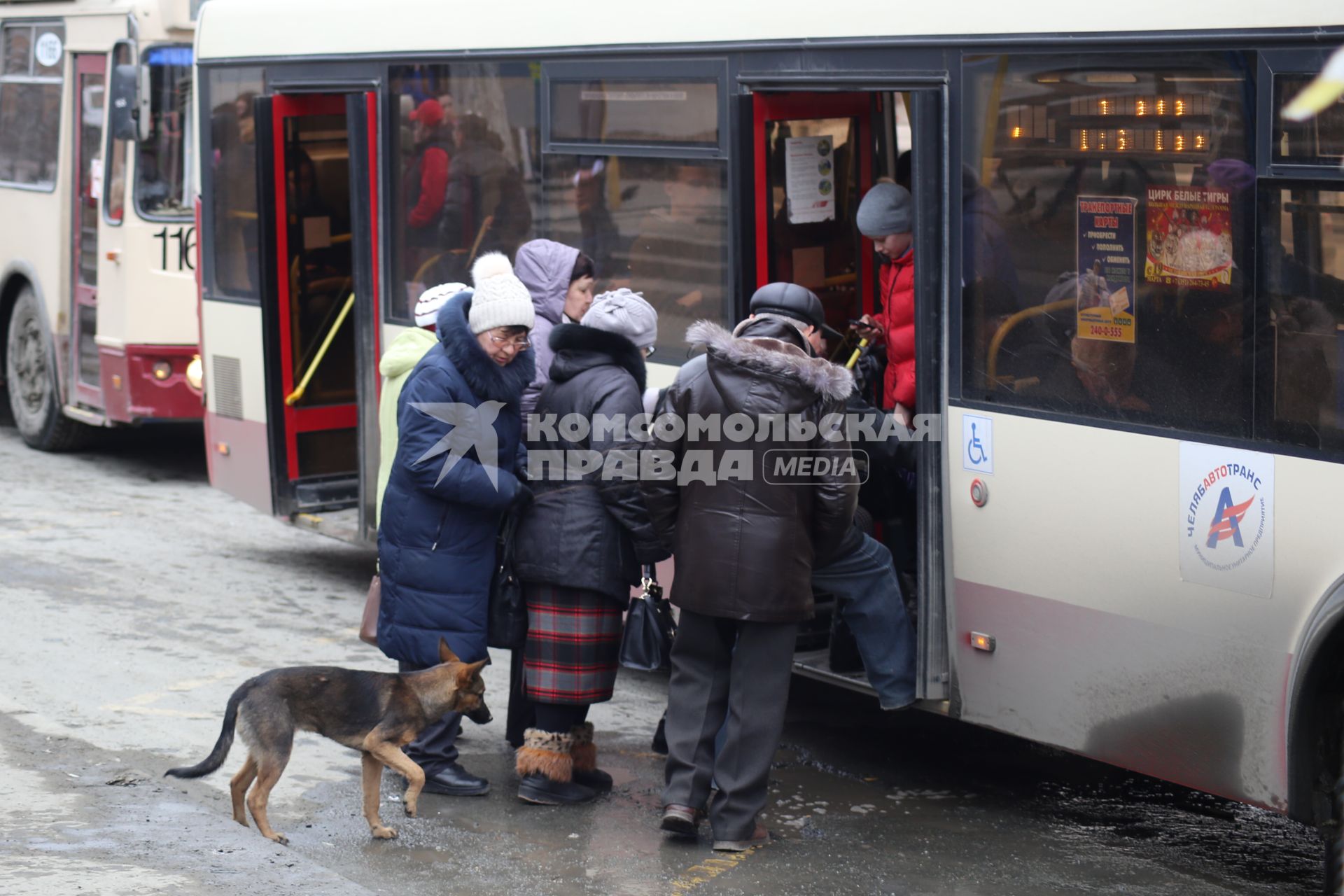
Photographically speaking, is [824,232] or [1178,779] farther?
[824,232]

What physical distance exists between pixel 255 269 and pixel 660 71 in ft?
11.0

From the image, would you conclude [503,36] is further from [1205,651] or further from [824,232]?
[1205,651]

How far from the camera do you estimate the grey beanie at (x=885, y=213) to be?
599cm

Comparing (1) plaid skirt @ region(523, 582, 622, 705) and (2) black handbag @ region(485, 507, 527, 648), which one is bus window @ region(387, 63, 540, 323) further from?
(1) plaid skirt @ region(523, 582, 622, 705)

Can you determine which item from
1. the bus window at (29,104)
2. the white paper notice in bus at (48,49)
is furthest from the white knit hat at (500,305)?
the white paper notice in bus at (48,49)

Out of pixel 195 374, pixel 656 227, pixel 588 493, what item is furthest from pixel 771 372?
pixel 195 374

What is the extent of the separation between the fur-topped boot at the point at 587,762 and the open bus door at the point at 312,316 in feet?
8.41

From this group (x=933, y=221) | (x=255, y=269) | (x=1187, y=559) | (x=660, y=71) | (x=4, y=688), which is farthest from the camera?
(x=255, y=269)

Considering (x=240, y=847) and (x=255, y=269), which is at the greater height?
(x=255, y=269)

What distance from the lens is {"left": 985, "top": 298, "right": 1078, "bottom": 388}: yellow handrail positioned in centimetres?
509

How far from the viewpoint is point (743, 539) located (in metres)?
5.17

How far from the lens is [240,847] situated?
487 centimetres

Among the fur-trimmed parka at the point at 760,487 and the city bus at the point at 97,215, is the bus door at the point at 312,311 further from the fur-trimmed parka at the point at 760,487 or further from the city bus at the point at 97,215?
the fur-trimmed parka at the point at 760,487

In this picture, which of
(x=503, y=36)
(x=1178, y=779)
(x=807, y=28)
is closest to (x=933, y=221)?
(x=807, y=28)
